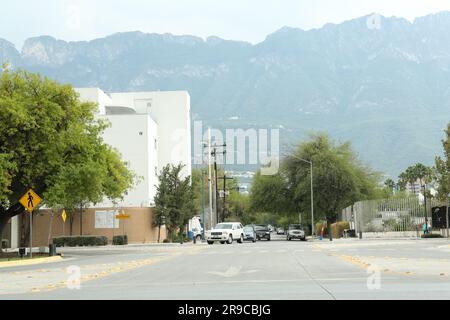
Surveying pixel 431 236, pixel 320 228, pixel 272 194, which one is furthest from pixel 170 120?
pixel 431 236

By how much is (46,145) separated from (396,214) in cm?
3201

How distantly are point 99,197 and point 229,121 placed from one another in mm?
132207

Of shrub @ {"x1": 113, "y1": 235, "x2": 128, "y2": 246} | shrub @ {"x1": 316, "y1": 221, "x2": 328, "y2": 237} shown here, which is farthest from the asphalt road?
shrub @ {"x1": 316, "y1": 221, "x2": 328, "y2": 237}

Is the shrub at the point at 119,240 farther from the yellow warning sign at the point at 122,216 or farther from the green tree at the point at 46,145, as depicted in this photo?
the green tree at the point at 46,145

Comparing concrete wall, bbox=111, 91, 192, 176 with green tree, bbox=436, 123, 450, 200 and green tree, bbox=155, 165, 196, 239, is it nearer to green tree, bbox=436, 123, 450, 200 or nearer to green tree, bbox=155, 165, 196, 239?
green tree, bbox=155, 165, 196, 239

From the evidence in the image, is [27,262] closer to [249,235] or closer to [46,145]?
[46,145]

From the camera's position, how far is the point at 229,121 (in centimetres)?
17288

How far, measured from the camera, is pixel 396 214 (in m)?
58.1

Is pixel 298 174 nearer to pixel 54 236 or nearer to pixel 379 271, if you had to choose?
pixel 54 236

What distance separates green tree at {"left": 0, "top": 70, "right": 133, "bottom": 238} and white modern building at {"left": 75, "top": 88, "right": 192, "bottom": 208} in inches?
1260

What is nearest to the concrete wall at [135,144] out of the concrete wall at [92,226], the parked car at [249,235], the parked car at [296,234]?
the concrete wall at [92,226]

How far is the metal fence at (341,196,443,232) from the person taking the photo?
57406 mm
